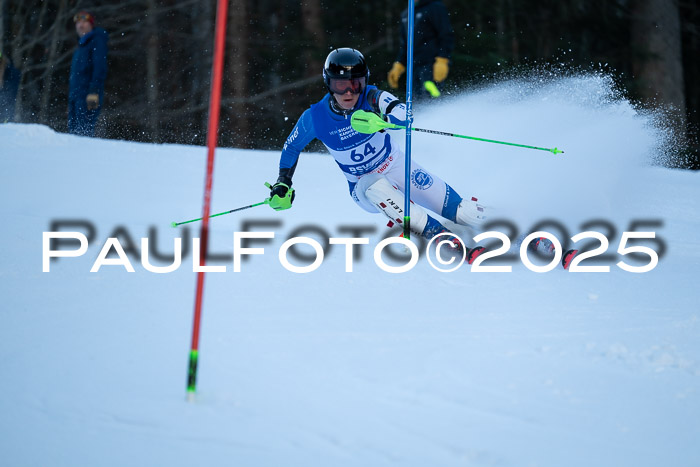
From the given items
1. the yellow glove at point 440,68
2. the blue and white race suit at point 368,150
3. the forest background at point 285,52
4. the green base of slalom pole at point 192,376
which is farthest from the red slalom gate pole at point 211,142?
the forest background at point 285,52

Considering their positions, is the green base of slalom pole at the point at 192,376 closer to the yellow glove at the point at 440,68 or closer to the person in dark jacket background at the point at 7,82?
the yellow glove at the point at 440,68

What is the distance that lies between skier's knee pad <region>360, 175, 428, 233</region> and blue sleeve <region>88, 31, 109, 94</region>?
484 cm

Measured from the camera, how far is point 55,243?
186 inches

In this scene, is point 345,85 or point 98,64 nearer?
point 345,85

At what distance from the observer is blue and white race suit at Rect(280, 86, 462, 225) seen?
469cm

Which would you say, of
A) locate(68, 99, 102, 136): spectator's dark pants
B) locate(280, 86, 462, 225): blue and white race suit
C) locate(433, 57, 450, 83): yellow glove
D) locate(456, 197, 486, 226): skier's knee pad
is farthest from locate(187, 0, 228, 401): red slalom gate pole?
locate(68, 99, 102, 136): spectator's dark pants

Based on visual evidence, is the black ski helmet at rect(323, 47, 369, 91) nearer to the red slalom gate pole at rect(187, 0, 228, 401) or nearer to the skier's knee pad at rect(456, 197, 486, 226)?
the skier's knee pad at rect(456, 197, 486, 226)

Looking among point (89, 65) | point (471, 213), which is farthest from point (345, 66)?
point (89, 65)

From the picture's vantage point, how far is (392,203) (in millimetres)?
4738

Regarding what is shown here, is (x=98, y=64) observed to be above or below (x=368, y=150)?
above

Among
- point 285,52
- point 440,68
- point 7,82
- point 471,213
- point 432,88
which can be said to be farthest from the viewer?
point 285,52

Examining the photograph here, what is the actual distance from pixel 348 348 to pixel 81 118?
22.5 feet

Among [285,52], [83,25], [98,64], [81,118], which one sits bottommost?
[81,118]

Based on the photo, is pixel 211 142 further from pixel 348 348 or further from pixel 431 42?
pixel 431 42
